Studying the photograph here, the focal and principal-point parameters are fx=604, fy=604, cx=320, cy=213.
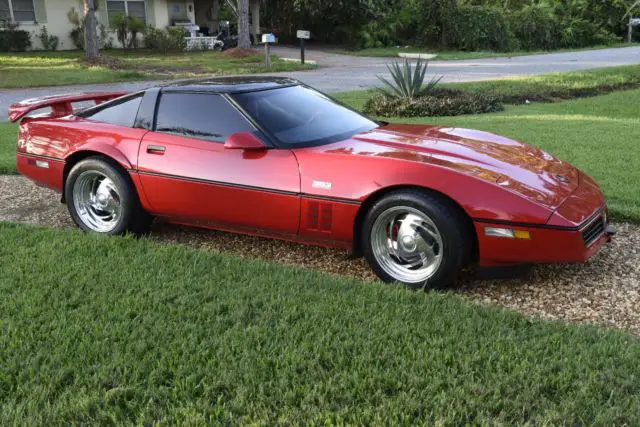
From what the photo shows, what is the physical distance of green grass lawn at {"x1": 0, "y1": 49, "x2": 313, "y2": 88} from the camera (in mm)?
18594

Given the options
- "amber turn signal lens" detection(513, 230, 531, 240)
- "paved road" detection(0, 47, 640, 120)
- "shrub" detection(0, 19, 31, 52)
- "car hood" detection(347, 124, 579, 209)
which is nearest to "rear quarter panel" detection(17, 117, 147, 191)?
"car hood" detection(347, 124, 579, 209)

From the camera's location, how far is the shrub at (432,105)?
1055 centimetres

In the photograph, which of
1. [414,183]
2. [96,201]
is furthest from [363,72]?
[414,183]

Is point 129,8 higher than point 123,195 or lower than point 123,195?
higher

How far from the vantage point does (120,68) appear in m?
21.2

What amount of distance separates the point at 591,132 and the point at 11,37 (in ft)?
85.7

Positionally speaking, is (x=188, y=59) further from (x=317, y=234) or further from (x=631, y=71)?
(x=317, y=234)

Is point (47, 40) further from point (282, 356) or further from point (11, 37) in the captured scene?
point (282, 356)

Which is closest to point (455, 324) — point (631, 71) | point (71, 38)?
point (631, 71)

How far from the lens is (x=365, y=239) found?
3744 mm

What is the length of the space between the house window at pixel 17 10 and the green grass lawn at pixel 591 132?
21.5 m

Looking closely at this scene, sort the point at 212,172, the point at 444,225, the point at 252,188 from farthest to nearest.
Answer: the point at 212,172 < the point at 252,188 < the point at 444,225

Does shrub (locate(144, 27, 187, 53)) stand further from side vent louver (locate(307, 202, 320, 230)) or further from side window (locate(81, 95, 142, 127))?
side vent louver (locate(307, 202, 320, 230))

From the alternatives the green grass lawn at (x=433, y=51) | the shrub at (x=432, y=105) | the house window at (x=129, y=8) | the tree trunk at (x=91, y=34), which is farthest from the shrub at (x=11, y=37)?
the shrub at (x=432, y=105)
